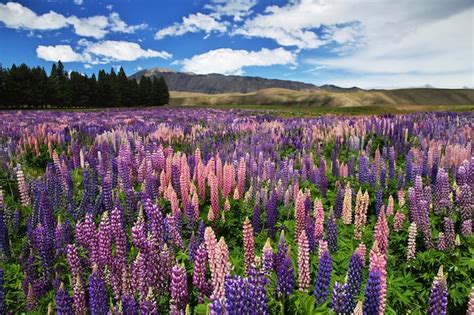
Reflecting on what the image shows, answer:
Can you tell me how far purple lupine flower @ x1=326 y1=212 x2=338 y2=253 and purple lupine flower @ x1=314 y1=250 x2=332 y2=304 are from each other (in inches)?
54.2

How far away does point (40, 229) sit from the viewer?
14.0 ft

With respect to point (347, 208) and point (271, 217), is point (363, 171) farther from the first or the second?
point (271, 217)

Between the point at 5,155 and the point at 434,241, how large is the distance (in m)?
9.41

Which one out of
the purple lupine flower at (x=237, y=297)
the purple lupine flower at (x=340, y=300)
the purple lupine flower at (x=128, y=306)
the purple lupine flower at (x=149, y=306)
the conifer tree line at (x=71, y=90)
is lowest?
the purple lupine flower at (x=128, y=306)

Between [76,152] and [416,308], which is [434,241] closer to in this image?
[416,308]

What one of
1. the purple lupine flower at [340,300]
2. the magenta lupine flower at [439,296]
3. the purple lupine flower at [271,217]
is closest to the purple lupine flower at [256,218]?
the purple lupine flower at [271,217]

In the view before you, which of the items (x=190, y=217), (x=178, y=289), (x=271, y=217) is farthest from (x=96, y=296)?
(x=271, y=217)

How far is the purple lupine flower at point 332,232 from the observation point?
443cm

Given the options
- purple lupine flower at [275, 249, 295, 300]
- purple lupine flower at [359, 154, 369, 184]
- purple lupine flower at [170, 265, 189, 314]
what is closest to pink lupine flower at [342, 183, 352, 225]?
purple lupine flower at [359, 154, 369, 184]

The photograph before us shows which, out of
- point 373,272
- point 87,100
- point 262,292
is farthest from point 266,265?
point 87,100

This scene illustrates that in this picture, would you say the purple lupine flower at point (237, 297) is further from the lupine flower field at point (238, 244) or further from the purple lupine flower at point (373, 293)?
the purple lupine flower at point (373, 293)

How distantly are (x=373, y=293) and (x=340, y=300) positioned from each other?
238 mm

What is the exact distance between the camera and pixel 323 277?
10.1 feet

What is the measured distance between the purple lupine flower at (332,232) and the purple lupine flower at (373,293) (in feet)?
→ 5.91
